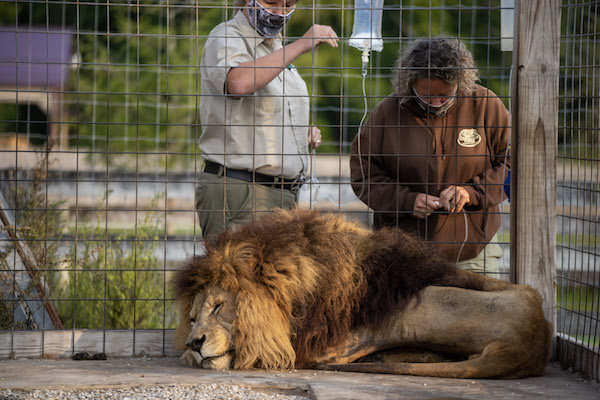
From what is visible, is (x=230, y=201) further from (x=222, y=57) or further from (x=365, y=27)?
(x=365, y=27)

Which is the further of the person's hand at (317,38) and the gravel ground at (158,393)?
the person's hand at (317,38)

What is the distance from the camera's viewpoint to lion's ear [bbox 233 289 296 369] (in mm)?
4102

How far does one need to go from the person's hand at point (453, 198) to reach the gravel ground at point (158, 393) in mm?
1573

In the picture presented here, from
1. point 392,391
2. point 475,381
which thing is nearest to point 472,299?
point 475,381

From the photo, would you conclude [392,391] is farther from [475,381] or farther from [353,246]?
[353,246]

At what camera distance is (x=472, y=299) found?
4168mm

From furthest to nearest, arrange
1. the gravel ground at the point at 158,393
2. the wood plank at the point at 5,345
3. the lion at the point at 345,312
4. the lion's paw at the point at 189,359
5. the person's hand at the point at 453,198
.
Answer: the person's hand at the point at 453,198, the wood plank at the point at 5,345, the lion's paw at the point at 189,359, the lion at the point at 345,312, the gravel ground at the point at 158,393

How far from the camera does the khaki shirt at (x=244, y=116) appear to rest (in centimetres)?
480

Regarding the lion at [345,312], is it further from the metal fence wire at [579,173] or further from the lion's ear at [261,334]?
the metal fence wire at [579,173]

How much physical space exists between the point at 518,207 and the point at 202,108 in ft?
6.28

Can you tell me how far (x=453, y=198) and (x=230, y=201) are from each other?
1.27 meters

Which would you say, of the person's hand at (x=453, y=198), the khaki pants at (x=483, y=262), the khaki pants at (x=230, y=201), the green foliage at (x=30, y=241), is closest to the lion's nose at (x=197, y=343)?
the khaki pants at (x=230, y=201)

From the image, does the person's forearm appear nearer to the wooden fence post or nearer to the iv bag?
the iv bag

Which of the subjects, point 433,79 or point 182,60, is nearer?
point 433,79
